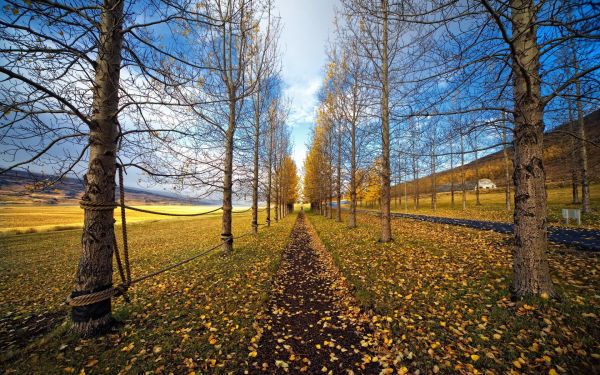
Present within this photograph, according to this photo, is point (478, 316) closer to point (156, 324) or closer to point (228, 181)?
point (156, 324)

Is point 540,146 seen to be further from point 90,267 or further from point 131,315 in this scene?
point 131,315

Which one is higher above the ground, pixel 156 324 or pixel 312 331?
pixel 156 324

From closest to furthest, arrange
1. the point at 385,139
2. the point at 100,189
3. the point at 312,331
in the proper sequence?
the point at 100,189, the point at 312,331, the point at 385,139

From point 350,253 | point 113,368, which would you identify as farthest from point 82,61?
point 350,253

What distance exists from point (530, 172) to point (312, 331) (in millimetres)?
4897

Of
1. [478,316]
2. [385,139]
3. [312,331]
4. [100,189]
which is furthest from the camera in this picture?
[385,139]

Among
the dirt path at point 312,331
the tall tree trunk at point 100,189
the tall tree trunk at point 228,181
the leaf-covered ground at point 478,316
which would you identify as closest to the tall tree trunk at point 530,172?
the leaf-covered ground at point 478,316

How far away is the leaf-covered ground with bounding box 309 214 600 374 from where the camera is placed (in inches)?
112

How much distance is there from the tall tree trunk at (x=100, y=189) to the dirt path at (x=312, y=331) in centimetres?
262

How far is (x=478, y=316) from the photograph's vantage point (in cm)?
372

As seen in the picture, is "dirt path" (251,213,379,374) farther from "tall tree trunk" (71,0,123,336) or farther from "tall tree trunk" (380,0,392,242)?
"tall tree trunk" (380,0,392,242)

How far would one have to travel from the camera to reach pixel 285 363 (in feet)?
10.5

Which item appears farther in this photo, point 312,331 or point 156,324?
point 312,331

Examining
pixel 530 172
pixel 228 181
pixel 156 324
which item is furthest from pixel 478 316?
pixel 228 181
